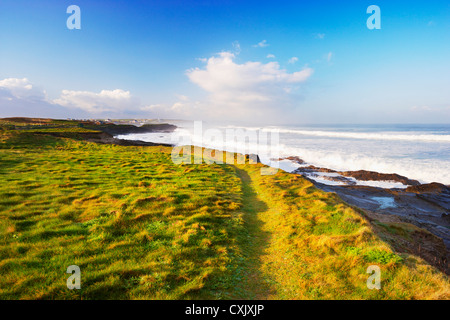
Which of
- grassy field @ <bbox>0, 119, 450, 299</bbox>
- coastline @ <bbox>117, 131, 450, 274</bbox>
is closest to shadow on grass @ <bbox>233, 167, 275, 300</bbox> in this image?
grassy field @ <bbox>0, 119, 450, 299</bbox>

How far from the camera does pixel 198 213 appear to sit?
11.6m

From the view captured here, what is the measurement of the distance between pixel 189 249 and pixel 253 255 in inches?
113

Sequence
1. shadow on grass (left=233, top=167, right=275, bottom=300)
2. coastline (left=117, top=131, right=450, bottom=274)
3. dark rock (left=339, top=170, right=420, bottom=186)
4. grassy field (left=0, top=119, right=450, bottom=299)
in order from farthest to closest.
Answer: dark rock (left=339, top=170, right=420, bottom=186)
coastline (left=117, top=131, right=450, bottom=274)
shadow on grass (left=233, top=167, right=275, bottom=300)
grassy field (left=0, top=119, right=450, bottom=299)

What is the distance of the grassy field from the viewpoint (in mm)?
5879

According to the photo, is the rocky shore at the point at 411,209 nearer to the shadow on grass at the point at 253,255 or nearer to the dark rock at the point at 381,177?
the dark rock at the point at 381,177

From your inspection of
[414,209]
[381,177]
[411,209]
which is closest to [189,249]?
[411,209]

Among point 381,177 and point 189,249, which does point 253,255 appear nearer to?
point 189,249

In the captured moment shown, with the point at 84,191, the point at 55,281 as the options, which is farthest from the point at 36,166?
the point at 55,281

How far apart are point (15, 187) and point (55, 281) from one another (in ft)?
45.9

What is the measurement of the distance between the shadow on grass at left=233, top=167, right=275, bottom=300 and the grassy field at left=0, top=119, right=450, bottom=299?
0.04 m

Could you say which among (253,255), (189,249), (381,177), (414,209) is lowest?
(414,209)

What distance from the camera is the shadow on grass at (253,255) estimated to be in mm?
6359

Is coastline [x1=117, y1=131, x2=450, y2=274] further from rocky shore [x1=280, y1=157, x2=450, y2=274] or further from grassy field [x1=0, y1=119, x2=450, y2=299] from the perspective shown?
grassy field [x1=0, y1=119, x2=450, y2=299]

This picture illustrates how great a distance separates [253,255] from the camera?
8555mm
